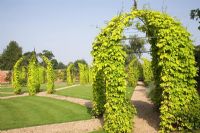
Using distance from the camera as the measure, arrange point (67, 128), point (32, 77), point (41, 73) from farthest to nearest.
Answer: point (41, 73) < point (32, 77) < point (67, 128)

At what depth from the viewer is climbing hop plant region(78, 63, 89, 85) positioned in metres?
42.6

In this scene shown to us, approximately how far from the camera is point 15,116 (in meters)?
14.9

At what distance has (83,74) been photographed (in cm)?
4325

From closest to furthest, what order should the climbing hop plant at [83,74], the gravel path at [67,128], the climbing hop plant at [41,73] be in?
the gravel path at [67,128]
the climbing hop plant at [83,74]
the climbing hop plant at [41,73]

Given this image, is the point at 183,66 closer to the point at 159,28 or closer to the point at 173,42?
the point at 173,42

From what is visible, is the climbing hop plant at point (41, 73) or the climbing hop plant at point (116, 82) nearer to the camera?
the climbing hop plant at point (116, 82)

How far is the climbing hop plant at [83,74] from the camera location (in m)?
42.6

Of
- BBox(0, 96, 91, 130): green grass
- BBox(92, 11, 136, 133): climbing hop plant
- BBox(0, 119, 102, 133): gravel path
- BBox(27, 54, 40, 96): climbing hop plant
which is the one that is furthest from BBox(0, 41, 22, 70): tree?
BBox(92, 11, 136, 133): climbing hop plant

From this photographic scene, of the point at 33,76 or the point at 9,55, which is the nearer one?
the point at 33,76

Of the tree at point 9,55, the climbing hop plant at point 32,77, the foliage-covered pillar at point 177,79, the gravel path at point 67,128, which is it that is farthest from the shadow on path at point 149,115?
the tree at point 9,55

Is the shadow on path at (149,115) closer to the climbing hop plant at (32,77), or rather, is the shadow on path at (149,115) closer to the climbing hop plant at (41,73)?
the climbing hop plant at (32,77)

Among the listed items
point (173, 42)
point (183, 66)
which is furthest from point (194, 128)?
point (173, 42)

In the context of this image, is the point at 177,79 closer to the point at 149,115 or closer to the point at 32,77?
the point at 149,115

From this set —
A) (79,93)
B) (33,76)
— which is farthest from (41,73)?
(79,93)
